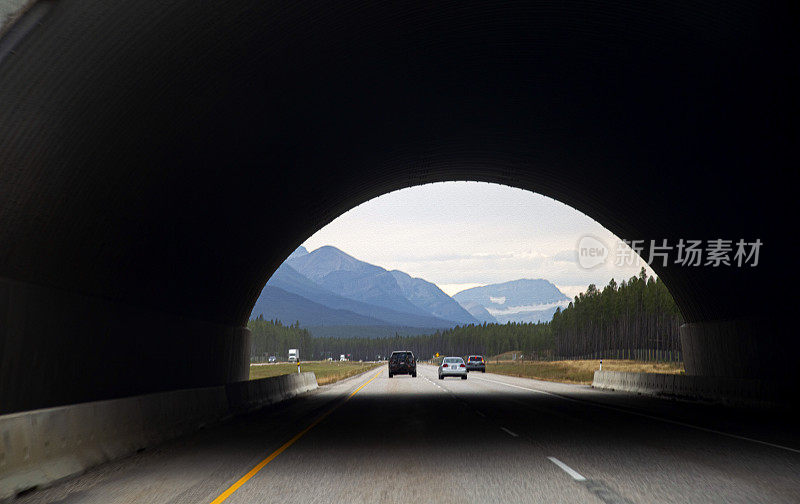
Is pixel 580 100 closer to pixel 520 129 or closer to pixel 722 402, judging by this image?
pixel 520 129

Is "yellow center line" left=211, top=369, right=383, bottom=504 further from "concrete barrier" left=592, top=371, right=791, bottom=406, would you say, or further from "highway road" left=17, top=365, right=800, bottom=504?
"concrete barrier" left=592, top=371, right=791, bottom=406

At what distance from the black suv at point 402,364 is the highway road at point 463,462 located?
38.9 metres

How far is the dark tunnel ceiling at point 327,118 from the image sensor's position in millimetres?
11352

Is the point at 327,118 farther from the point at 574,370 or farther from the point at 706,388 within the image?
the point at 574,370

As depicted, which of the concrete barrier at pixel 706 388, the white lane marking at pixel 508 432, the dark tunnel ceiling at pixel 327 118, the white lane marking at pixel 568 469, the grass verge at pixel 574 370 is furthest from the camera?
the grass verge at pixel 574 370

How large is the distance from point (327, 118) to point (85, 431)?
9858 mm

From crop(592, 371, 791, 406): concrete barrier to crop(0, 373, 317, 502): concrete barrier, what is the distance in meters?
14.2

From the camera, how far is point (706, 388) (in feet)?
83.0

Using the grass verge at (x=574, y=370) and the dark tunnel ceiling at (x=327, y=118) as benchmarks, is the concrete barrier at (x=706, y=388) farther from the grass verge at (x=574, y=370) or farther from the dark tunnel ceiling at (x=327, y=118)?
the grass verge at (x=574, y=370)

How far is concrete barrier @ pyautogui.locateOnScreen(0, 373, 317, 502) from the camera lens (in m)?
8.88

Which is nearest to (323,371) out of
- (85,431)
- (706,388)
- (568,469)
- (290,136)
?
(706,388)

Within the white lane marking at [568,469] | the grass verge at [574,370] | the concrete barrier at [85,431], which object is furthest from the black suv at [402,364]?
the white lane marking at [568,469]

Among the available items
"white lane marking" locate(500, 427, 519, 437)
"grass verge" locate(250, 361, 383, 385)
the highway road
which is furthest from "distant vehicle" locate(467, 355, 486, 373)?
"white lane marking" locate(500, 427, 519, 437)

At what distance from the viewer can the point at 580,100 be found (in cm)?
1894
